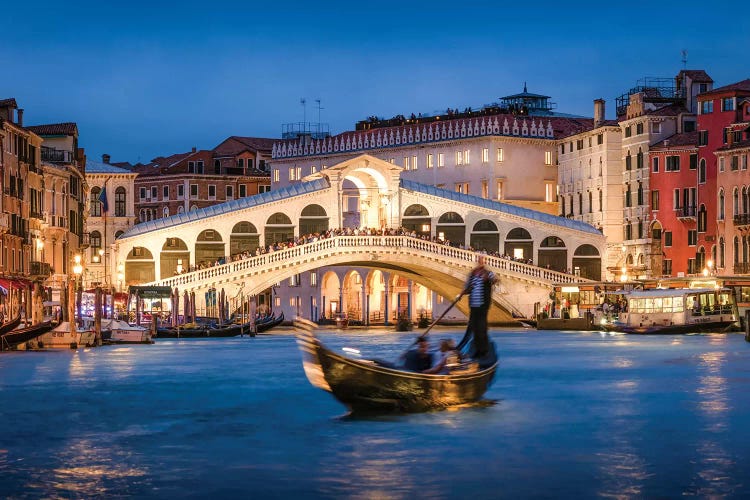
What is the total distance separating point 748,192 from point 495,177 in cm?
1446

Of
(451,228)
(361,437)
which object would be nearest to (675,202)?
(451,228)

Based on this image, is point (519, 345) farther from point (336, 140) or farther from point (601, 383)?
point (336, 140)

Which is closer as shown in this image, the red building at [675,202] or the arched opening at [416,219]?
the red building at [675,202]

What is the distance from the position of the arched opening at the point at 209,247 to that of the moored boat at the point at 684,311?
14095mm

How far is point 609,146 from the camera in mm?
56781

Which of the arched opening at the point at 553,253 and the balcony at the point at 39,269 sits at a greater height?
the arched opening at the point at 553,253

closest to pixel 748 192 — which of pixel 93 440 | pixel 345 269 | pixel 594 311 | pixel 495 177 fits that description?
pixel 594 311

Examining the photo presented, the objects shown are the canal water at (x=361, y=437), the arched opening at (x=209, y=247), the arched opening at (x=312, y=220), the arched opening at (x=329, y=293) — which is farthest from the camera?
the arched opening at (x=329, y=293)

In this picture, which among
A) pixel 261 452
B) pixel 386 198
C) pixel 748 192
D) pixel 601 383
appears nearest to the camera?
pixel 261 452

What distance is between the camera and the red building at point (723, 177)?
1929 inches

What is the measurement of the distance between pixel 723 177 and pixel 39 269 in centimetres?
1887

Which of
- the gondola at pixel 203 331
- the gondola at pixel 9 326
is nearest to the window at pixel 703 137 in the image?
the gondola at pixel 203 331

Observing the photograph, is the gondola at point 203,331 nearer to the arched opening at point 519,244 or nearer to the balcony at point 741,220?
the arched opening at point 519,244

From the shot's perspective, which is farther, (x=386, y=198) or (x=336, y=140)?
(x=336, y=140)
